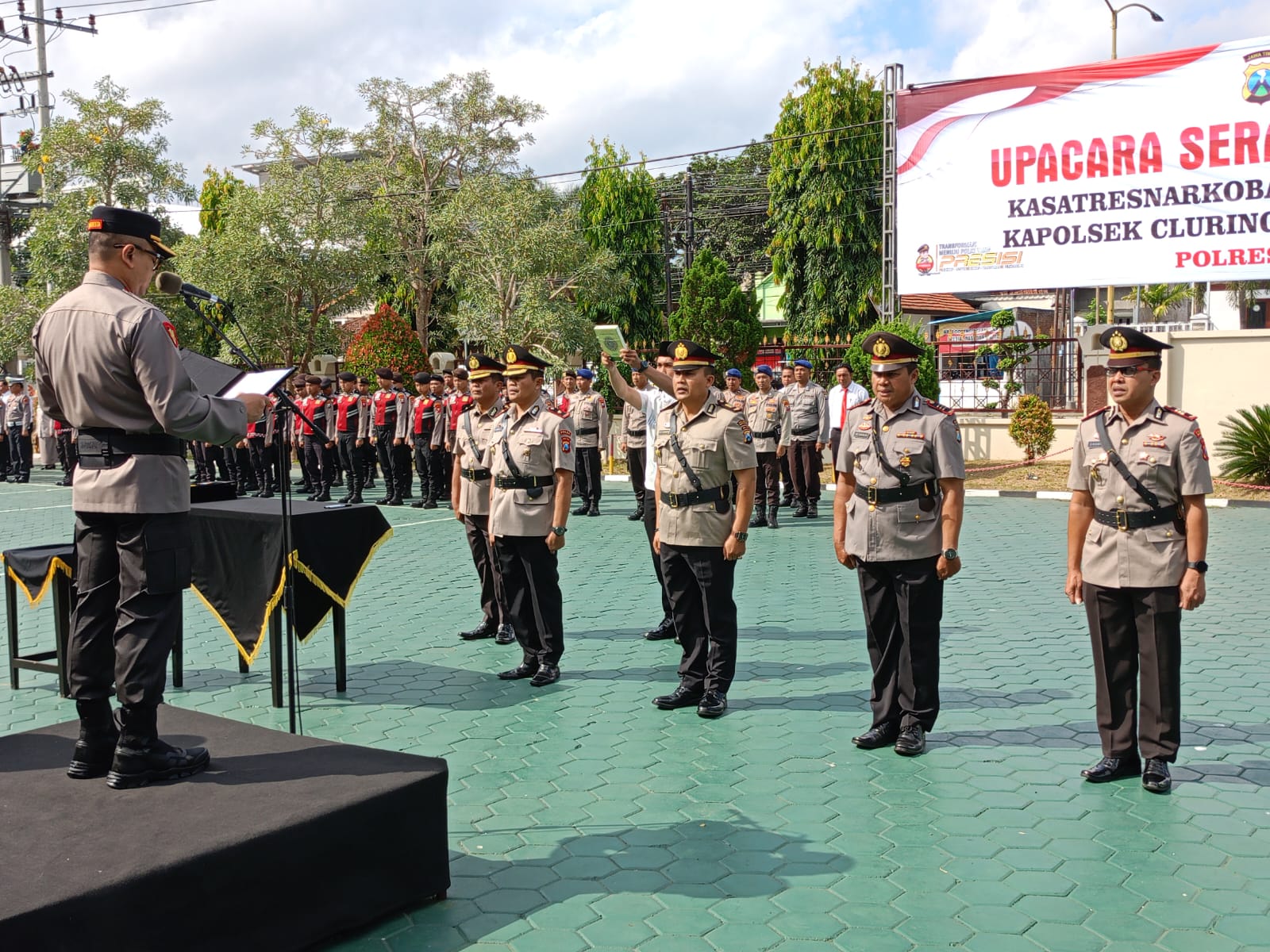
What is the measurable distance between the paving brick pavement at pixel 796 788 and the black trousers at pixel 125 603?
1.11m

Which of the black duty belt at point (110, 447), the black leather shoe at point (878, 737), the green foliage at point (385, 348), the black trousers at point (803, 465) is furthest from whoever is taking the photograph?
the green foliage at point (385, 348)

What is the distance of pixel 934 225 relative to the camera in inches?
738

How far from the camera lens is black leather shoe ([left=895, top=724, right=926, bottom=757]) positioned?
5.17 meters

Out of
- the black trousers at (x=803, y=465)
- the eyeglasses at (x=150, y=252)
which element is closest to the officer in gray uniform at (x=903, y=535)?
the eyeglasses at (x=150, y=252)

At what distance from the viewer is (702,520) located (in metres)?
5.89

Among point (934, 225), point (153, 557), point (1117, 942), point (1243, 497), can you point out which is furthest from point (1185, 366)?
point (153, 557)

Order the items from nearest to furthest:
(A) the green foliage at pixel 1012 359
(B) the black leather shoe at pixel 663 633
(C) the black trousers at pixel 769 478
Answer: (B) the black leather shoe at pixel 663 633
(C) the black trousers at pixel 769 478
(A) the green foliage at pixel 1012 359

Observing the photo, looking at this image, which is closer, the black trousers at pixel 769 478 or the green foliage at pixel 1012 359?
the black trousers at pixel 769 478

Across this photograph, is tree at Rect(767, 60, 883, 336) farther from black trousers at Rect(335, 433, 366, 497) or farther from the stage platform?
the stage platform

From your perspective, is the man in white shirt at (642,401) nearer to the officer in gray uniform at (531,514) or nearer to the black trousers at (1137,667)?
the officer in gray uniform at (531,514)

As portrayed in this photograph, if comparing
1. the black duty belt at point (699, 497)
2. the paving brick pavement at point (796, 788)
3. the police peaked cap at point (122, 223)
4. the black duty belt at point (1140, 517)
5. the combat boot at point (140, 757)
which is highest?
the police peaked cap at point (122, 223)

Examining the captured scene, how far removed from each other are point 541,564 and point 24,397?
65.4ft

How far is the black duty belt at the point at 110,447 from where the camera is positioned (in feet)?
12.2

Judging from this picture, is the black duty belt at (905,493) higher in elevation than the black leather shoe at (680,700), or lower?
higher
